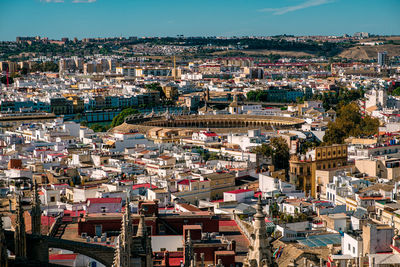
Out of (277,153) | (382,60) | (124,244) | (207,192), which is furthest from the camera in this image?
(382,60)

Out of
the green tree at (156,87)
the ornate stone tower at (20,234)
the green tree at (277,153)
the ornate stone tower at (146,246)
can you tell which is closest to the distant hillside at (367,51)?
the green tree at (156,87)

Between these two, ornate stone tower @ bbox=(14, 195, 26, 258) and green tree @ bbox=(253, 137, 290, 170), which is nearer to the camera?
ornate stone tower @ bbox=(14, 195, 26, 258)

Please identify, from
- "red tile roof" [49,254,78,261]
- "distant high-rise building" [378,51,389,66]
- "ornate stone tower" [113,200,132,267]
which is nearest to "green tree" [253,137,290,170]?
"red tile roof" [49,254,78,261]

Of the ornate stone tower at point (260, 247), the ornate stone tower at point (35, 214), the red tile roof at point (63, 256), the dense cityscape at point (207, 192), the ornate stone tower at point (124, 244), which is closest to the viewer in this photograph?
the ornate stone tower at point (260, 247)

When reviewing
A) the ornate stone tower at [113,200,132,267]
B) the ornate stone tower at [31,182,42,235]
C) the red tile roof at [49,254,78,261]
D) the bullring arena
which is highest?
the ornate stone tower at [113,200,132,267]

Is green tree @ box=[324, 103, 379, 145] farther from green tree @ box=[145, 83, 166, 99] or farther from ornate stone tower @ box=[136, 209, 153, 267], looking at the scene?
green tree @ box=[145, 83, 166, 99]

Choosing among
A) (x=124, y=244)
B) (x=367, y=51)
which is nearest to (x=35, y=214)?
(x=124, y=244)

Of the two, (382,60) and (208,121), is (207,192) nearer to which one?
(208,121)

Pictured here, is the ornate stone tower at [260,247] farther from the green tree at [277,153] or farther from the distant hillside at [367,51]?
the distant hillside at [367,51]

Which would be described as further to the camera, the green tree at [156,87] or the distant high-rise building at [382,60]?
the distant high-rise building at [382,60]
